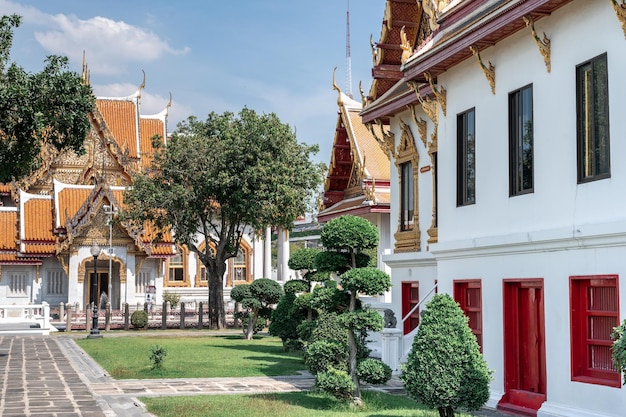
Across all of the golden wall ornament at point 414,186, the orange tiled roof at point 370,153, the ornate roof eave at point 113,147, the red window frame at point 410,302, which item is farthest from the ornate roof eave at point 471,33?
the ornate roof eave at point 113,147

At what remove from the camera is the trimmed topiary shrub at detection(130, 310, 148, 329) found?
3284 centimetres

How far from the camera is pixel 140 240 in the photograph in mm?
39188

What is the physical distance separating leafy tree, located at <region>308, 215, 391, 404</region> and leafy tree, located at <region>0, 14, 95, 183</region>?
612 centimetres

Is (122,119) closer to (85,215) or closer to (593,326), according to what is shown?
(85,215)

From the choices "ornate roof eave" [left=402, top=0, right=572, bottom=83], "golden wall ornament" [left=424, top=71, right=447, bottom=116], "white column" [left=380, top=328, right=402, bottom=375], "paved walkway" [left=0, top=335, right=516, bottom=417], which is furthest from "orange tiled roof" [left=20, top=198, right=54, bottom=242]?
"golden wall ornament" [left=424, top=71, right=447, bottom=116]

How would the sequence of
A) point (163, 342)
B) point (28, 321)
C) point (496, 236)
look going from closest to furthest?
point (496, 236) < point (163, 342) < point (28, 321)

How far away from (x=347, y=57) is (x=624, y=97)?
82418mm

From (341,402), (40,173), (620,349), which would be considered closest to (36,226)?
(40,173)

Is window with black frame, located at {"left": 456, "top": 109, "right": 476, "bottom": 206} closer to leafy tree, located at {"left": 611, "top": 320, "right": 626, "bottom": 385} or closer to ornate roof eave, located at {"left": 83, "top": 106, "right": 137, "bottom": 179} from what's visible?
leafy tree, located at {"left": 611, "top": 320, "right": 626, "bottom": 385}

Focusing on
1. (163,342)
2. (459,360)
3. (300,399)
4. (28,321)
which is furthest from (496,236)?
(28,321)

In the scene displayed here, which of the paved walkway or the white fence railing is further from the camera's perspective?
the white fence railing

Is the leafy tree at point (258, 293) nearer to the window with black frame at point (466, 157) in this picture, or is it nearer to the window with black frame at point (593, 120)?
the window with black frame at point (466, 157)

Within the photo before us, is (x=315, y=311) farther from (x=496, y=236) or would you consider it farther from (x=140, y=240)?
(x=140, y=240)

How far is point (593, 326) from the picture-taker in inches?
389
